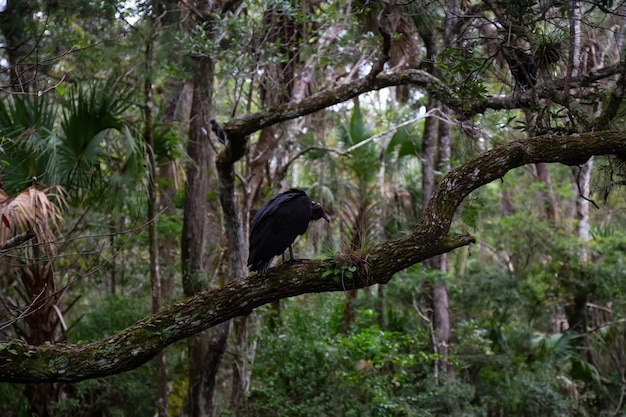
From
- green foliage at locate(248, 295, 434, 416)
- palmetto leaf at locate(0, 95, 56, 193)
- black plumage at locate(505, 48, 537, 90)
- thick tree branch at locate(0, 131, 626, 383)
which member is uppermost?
black plumage at locate(505, 48, 537, 90)

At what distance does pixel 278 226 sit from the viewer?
424 cm

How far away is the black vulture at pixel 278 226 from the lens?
4125 mm

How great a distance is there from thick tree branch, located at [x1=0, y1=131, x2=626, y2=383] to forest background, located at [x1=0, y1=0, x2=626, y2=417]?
1 centimetres

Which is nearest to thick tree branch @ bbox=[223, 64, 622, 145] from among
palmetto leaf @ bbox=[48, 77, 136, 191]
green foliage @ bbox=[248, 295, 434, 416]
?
palmetto leaf @ bbox=[48, 77, 136, 191]

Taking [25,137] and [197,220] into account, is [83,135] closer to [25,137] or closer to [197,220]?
[25,137]

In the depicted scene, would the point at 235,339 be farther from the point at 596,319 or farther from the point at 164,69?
the point at 596,319

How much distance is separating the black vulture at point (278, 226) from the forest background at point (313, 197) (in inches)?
11.3

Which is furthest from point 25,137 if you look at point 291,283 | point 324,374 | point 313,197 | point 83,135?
point 313,197

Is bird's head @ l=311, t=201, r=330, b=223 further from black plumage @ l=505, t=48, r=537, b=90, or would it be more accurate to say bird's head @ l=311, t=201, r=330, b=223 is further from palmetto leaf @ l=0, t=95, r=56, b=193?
palmetto leaf @ l=0, t=95, r=56, b=193

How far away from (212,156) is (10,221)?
514cm

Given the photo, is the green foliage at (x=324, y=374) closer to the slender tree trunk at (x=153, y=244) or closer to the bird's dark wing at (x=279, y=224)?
the slender tree trunk at (x=153, y=244)

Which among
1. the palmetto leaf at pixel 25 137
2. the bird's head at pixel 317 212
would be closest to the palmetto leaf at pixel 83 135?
the palmetto leaf at pixel 25 137

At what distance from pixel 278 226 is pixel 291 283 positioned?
59cm

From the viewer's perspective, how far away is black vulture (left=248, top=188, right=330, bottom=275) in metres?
4.12
